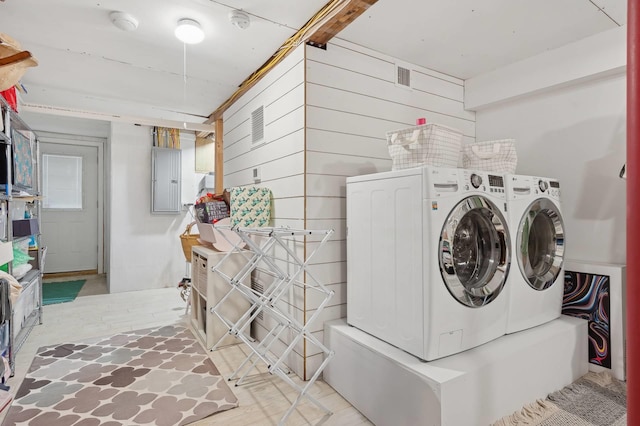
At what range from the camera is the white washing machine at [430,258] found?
A: 164 centimetres

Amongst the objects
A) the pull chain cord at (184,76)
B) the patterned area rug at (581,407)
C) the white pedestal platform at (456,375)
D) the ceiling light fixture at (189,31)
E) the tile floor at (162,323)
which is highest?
the pull chain cord at (184,76)

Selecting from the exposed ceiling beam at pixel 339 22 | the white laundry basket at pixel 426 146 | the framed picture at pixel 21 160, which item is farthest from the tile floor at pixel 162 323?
the exposed ceiling beam at pixel 339 22

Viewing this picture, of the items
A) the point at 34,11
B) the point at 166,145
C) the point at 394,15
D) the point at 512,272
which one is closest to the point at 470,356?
the point at 512,272

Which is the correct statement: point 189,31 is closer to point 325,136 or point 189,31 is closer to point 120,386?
point 325,136

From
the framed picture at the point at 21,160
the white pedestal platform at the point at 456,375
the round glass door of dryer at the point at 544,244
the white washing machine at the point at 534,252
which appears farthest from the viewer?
the framed picture at the point at 21,160

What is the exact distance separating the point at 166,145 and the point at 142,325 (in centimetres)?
284

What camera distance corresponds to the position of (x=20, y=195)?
9.41 ft

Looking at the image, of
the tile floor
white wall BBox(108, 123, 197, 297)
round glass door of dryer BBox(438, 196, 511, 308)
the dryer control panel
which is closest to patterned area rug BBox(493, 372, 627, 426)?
round glass door of dryer BBox(438, 196, 511, 308)

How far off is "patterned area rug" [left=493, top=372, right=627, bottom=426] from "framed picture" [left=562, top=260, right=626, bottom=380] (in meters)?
0.13

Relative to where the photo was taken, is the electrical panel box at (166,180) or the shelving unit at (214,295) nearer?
the shelving unit at (214,295)

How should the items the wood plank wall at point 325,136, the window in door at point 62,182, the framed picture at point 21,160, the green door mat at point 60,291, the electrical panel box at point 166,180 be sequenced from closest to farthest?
the wood plank wall at point 325,136 < the framed picture at point 21,160 < the green door mat at point 60,291 < the electrical panel box at point 166,180 < the window in door at point 62,182

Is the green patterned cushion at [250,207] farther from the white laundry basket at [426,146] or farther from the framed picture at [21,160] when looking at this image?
the framed picture at [21,160]

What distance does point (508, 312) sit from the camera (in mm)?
1949

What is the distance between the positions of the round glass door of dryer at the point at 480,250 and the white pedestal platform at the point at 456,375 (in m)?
0.30
